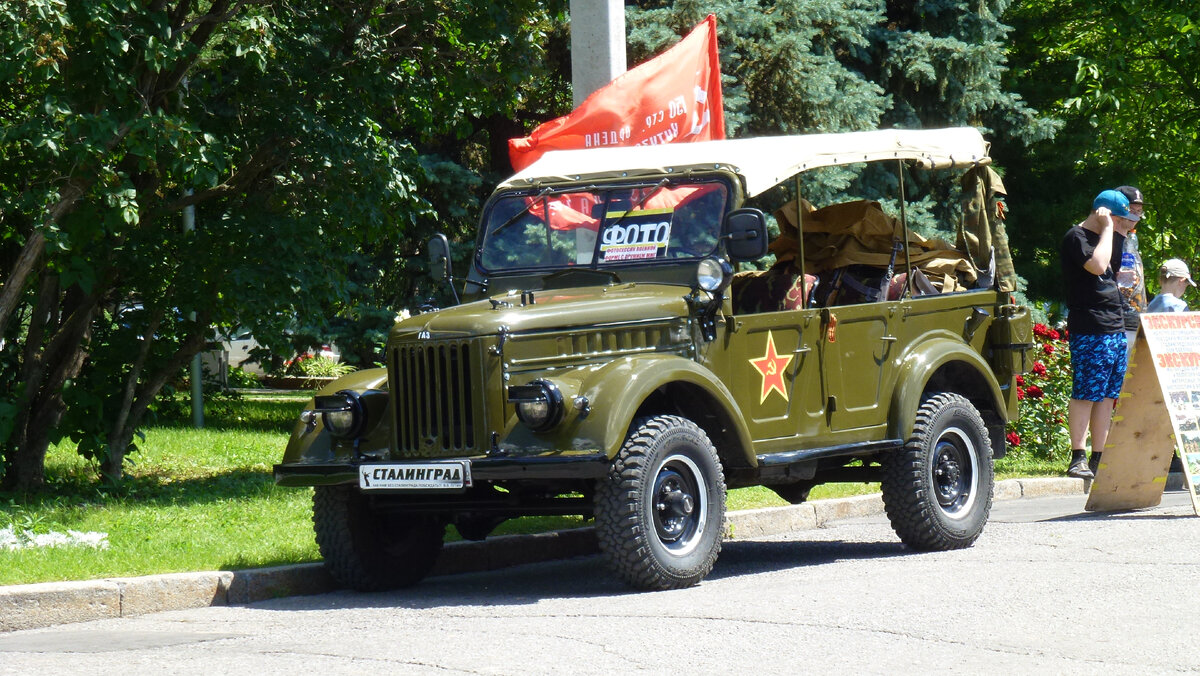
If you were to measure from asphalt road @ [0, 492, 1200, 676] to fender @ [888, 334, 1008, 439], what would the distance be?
808 millimetres

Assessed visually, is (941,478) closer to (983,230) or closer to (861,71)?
(983,230)

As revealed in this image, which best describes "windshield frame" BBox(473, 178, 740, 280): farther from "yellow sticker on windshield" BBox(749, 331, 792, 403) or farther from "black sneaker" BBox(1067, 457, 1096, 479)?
"black sneaker" BBox(1067, 457, 1096, 479)

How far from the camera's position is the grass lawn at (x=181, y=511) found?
26.3 feet

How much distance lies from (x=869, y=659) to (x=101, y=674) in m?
2.91

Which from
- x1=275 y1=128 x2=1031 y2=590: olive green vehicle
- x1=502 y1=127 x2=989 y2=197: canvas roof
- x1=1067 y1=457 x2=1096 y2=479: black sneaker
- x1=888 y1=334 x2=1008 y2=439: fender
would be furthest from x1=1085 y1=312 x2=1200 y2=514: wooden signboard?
x1=502 y1=127 x2=989 y2=197: canvas roof

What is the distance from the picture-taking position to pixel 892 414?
887 centimetres

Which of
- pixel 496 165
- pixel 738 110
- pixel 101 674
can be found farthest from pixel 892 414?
pixel 496 165

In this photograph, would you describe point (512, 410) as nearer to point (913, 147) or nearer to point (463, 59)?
point (913, 147)

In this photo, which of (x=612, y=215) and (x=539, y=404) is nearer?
(x=539, y=404)

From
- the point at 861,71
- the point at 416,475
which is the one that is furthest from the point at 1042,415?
the point at 416,475

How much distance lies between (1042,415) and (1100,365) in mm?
3692

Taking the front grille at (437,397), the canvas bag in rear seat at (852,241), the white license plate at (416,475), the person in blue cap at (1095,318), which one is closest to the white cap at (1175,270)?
the person in blue cap at (1095,318)

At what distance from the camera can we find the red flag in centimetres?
1063

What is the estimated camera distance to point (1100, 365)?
35.2 feet
